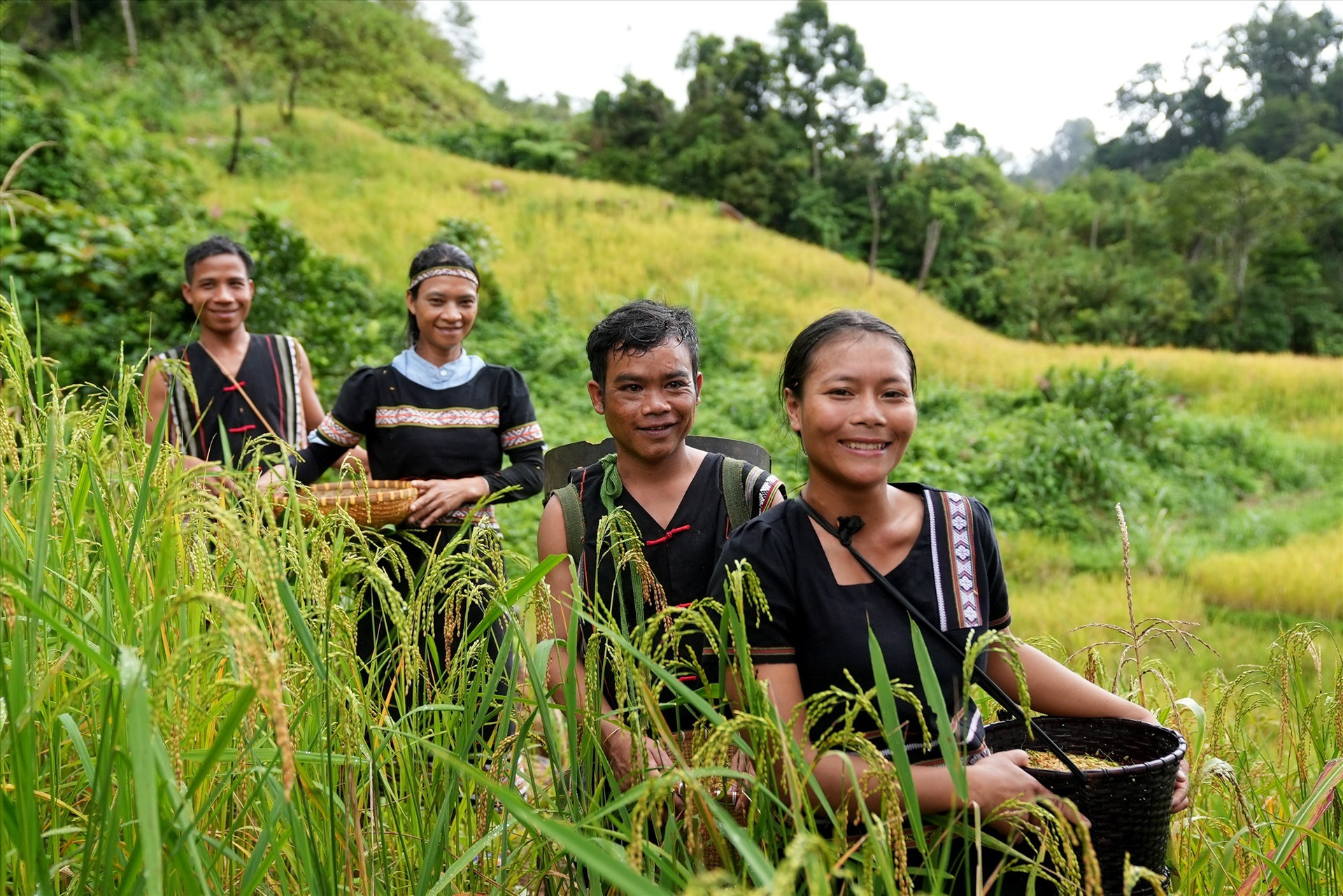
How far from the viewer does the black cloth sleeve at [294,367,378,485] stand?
2693 mm

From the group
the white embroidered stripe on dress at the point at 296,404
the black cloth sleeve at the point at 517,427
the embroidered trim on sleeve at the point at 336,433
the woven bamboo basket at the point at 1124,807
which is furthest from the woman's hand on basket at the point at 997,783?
the white embroidered stripe on dress at the point at 296,404

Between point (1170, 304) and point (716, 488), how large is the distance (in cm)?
3011

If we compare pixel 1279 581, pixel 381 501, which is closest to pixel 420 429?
pixel 381 501

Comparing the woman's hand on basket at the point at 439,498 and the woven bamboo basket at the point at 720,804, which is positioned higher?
the woman's hand on basket at the point at 439,498

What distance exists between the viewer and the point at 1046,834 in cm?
84

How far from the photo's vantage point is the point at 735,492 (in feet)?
5.86

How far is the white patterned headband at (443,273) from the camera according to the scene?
275 centimetres

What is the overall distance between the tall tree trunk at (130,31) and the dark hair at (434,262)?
994 inches

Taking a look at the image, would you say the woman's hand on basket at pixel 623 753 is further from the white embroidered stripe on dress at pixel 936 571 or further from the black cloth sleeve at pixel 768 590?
the white embroidered stripe on dress at pixel 936 571

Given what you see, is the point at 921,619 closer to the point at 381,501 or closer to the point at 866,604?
the point at 866,604

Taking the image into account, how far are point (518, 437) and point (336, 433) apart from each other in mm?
503

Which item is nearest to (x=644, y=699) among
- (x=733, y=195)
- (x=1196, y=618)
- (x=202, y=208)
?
(x=1196, y=618)

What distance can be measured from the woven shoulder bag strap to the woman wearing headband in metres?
0.94

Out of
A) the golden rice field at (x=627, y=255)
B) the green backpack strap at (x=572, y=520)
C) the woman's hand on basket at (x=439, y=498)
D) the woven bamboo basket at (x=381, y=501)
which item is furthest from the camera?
the golden rice field at (x=627, y=255)
